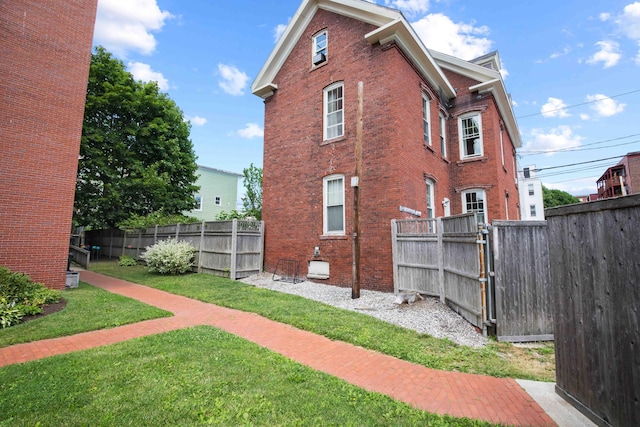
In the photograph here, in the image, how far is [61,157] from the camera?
8.81m

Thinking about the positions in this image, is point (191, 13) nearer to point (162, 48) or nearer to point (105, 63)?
point (162, 48)

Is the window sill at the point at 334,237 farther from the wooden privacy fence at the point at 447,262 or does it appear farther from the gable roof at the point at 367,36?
the gable roof at the point at 367,36

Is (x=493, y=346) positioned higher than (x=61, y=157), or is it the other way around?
(x=61, y=157)

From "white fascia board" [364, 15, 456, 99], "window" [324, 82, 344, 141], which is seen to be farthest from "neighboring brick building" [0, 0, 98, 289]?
"white fascia board" [364, 15, 456, 99]

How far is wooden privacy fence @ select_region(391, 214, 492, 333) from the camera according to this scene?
5.66m

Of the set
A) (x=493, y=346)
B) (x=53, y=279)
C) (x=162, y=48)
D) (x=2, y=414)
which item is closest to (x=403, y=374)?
(x=493, y=346)

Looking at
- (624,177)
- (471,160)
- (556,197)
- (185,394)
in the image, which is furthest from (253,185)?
(556,197)

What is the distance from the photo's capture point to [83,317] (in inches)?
242

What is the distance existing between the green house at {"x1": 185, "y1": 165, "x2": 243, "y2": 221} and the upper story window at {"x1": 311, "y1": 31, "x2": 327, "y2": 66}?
→ 21208 millimetres

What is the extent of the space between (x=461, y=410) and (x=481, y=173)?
12596mm

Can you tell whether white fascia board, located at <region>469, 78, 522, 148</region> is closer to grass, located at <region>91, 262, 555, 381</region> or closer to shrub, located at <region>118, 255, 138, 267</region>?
grass, located at <region>91, 262, 555, 381</region>

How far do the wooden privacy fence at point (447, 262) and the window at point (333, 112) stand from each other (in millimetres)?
4509

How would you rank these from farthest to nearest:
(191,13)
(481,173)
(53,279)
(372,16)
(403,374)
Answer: (481,173) < (191,13) < (372,16) < (53,279) < (403,374)

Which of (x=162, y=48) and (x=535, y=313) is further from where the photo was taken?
(x=162, y=48)
